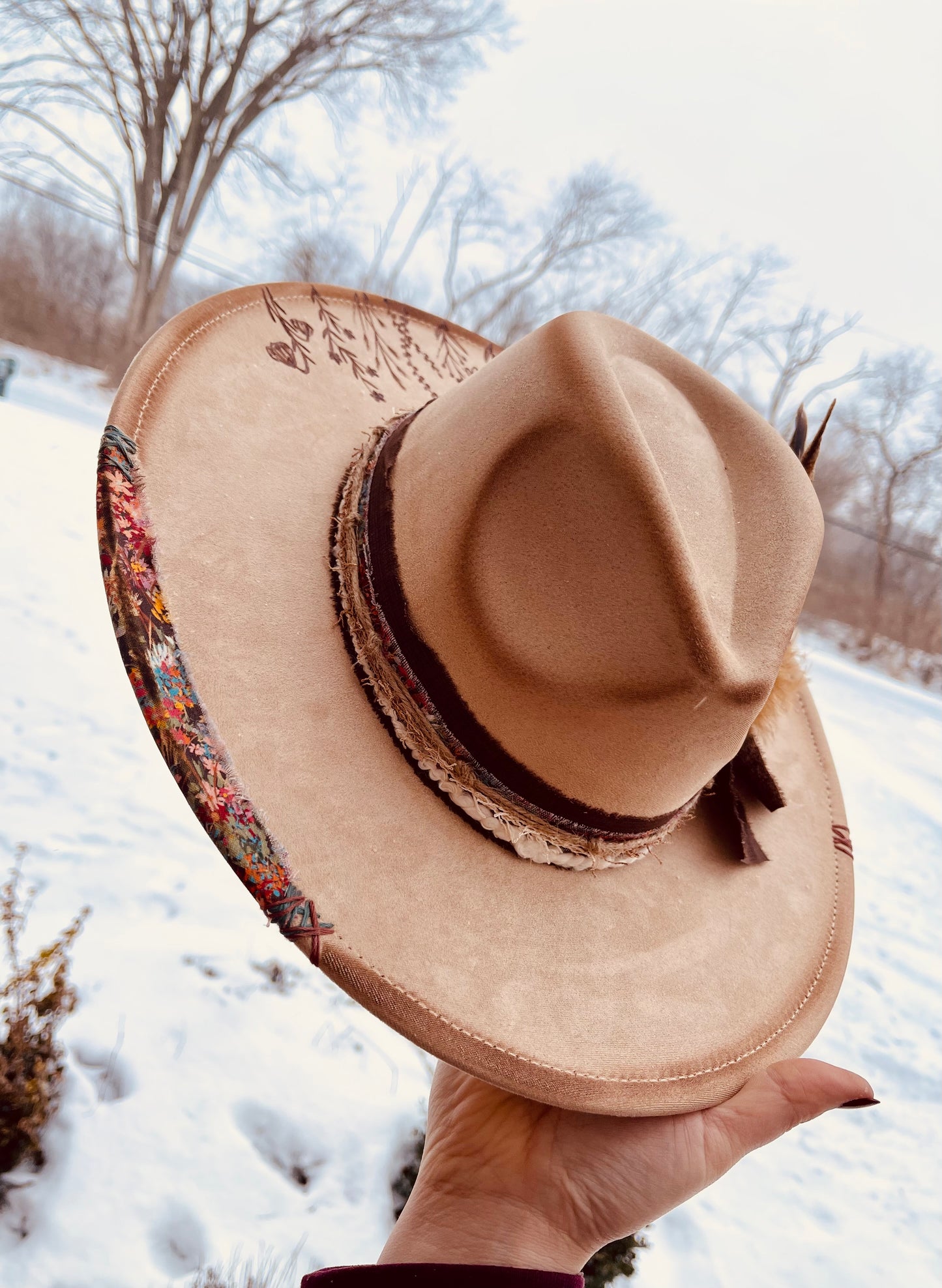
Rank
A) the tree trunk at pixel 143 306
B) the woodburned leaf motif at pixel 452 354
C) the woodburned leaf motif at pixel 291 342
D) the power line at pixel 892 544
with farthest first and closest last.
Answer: the tree trunk at pixel 143 306 → the power line at pixel 892 544 → the woodburned leaf motif at pixel 452 354 → the woodburned leaf motif at pixel 291 342

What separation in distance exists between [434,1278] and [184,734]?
1.98 ft

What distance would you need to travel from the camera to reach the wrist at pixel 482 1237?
81 centimetres

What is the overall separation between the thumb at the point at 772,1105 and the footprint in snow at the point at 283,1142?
3.70ft

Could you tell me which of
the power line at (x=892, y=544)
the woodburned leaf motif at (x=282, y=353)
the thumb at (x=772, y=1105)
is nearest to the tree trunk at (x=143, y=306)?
the power line at (x=892, y=544)

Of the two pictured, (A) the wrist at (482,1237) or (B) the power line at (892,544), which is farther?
(B) the power line at (892,544)

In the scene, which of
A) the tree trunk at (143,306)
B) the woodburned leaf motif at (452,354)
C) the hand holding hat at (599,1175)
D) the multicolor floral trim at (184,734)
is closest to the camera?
the multicolor floral trim at (184,734)

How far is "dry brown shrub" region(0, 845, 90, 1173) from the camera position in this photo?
1377mm

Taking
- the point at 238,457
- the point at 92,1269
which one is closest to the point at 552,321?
the point at 238,457

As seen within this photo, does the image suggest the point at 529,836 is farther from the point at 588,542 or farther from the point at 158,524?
the point at 158,524

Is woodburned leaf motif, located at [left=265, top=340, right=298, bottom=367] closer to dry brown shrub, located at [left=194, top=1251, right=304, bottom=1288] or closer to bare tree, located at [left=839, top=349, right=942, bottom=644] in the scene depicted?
dry brown shrub, located at [left=194, top=1251, right=304, bottom=1288]

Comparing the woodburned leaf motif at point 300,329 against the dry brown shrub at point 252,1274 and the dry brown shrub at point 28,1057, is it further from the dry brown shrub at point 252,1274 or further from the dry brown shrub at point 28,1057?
the dry brown shrub at point 252,1274

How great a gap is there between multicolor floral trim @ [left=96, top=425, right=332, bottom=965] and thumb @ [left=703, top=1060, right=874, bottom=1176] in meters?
0.58

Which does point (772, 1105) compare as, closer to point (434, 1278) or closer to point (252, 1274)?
point (434, 1278)

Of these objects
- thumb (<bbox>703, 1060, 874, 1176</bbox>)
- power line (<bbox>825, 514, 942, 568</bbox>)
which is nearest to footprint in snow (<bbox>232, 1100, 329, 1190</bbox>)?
thumb (<bbox>703, 1060, 874, 1176</bbox>)
